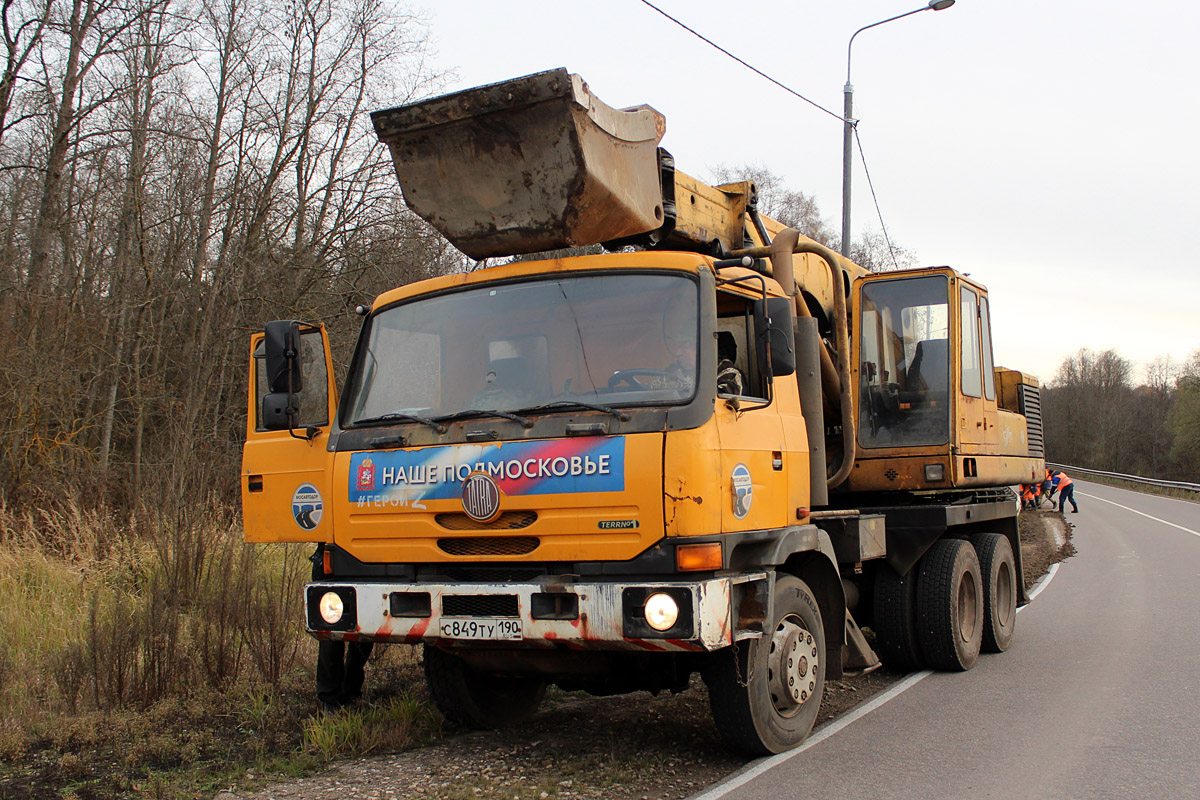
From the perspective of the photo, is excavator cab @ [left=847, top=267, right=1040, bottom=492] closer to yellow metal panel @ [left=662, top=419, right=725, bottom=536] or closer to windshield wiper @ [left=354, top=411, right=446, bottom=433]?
yellow metal panel @ [left=662, top=419, right=725, bottom=536]

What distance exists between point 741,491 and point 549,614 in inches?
42.5

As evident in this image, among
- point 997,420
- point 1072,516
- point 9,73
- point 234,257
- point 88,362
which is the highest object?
point 9,73

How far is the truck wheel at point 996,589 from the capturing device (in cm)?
848

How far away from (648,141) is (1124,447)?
266ft

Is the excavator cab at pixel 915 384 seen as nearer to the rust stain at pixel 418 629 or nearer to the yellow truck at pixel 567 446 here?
the yellow truck at pixel 567 446

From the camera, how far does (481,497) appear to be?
4.62 metres

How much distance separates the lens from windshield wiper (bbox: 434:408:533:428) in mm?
4672

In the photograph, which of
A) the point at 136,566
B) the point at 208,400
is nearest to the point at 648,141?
the point at 136,566

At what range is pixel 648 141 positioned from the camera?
5.58 metres

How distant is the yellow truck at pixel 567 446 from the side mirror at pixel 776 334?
0.06 ft

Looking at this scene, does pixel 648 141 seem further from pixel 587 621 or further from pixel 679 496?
pixel 587 621

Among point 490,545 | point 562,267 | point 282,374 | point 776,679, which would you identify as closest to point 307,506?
point 282,374

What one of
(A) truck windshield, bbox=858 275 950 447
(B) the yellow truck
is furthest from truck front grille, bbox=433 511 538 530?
(A) truck windshield, bbox=858 275 950 447

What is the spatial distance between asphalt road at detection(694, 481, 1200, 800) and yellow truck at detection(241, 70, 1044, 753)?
42 cm
